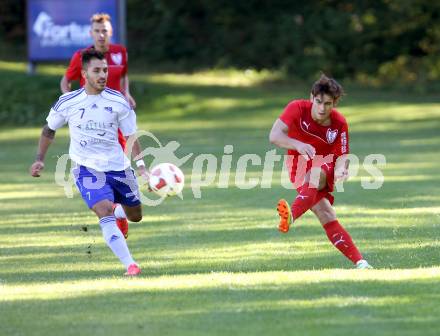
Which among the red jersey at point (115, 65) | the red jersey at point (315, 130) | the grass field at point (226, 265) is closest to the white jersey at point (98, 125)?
the grass field at point (226, 265)

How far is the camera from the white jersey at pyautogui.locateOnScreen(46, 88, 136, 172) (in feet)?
30.0

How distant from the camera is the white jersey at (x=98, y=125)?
913 centimetres

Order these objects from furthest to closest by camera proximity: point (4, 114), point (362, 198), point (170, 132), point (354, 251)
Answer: point (4, 114) < point (170, 132) < point (362, 198) < point (354, 251)

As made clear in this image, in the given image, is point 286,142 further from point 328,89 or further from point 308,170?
point 328,89

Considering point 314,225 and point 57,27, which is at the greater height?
point 57,27

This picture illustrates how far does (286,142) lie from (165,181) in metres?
1.25

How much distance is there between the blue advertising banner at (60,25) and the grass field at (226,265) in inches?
385

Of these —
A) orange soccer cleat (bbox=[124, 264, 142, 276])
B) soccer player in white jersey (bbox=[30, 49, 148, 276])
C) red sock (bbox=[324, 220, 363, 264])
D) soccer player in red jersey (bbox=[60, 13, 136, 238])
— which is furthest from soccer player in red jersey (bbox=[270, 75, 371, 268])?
soccer player in red jersey (bbox=[60, 13, 136, 238])

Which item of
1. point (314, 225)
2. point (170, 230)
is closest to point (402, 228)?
point (314, 225)

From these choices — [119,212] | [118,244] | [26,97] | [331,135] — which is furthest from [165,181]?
[26,97]

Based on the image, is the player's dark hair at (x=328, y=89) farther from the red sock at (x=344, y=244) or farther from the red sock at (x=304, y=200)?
the red sock at (x=344, y=244)

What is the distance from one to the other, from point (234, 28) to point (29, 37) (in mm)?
8828

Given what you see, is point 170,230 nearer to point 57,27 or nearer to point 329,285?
point 329,285

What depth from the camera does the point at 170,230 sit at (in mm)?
11922
